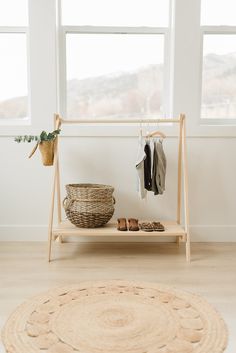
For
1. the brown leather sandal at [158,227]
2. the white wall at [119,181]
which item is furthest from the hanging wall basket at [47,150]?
the brown leather sandal at [158,227]

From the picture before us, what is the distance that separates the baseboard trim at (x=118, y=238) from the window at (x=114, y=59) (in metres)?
1.03

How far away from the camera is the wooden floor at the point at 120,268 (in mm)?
2240

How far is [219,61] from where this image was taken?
3355 mm

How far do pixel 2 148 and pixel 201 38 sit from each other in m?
1.87

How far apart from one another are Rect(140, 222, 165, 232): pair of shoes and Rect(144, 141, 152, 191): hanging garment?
0.27 m

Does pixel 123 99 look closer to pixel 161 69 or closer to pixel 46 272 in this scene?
pixel 161 69

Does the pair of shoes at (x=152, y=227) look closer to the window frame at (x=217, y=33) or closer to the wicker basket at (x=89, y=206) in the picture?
the wicker basket at (x=89, y=206)

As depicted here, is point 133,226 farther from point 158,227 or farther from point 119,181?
point 119,181

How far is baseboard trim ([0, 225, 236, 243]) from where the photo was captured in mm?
3309

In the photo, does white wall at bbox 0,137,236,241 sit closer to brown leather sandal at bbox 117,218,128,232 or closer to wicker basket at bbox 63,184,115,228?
brown leather sandal at bbox 117,218,128,232

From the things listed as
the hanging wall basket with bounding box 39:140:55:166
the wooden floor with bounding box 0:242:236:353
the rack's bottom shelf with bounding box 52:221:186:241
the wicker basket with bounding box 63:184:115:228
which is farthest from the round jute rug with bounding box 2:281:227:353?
the hanging wall basket with bounding box 39:140:55:166

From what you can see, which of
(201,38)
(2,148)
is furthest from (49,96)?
(201,38)

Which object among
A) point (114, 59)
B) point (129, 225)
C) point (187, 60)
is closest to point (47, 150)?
point (129, 225)

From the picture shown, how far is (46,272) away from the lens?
8.46ft
